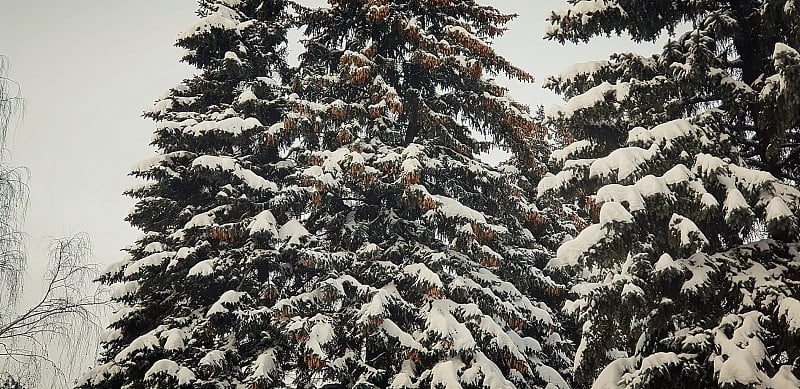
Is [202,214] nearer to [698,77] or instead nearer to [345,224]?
[345,224]

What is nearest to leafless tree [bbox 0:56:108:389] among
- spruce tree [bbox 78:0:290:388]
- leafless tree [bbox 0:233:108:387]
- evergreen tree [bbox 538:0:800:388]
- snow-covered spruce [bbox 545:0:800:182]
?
leafless tree [bbox 0:233:108:387]

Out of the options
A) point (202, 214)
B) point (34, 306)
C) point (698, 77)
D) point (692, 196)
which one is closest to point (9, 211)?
point (34, 306)

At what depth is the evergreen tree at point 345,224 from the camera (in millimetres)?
9945

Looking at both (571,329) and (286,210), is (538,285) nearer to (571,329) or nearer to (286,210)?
(571,329)

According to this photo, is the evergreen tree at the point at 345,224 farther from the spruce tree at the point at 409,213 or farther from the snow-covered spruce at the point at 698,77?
the snow-covered spruce at the point at 698,77

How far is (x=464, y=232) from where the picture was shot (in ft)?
33.9

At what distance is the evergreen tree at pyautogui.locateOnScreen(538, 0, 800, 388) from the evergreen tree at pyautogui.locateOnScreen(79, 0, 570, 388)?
3.02 m

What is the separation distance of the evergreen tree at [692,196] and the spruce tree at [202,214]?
267 inches

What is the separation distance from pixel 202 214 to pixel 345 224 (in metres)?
3.29

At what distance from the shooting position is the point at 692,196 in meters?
6.23

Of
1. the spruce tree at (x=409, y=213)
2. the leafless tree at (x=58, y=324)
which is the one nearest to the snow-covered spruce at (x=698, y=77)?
the spruce tree at (x=409, y=213)

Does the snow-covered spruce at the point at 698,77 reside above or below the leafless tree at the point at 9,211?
below

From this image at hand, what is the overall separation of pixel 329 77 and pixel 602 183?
7.24m

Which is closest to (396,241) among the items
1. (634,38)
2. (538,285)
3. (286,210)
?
(286,210)
